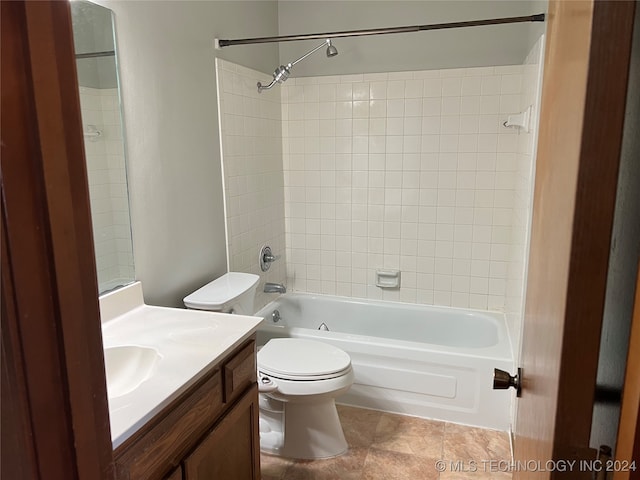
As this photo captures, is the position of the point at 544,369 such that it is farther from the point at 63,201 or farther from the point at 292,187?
the point at 292,187

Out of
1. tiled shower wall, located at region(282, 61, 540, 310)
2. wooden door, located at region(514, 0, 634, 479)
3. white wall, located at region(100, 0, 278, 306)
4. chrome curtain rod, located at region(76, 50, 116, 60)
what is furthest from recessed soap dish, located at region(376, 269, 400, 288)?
wooden door, located at region(514, 0, 634, 479)

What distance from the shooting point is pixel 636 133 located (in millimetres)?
549

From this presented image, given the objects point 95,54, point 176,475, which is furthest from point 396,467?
point 95,54

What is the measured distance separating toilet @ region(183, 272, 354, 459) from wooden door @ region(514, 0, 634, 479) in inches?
57.3

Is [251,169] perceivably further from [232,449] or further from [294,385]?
[232,449]

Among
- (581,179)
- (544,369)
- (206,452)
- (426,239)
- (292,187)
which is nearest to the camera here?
(581,179)

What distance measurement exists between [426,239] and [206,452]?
216cm

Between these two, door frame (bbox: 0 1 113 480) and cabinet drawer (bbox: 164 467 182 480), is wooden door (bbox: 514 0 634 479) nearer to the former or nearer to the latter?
door frame (bbox: 0 1 113 480)

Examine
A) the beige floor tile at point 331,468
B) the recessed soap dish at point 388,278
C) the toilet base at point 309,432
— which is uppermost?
the recessed soap dish at point 388,278

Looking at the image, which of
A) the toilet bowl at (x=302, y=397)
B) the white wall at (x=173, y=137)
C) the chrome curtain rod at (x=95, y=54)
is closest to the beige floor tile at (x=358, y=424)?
the toilet bowl at (x=302, y=397)

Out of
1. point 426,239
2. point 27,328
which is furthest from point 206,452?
point 426,239

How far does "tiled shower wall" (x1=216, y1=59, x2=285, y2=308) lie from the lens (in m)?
2.60

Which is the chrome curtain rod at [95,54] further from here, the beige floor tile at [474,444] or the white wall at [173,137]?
the beige floor tile at [474,444]

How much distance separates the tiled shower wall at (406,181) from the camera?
2.91 meters
